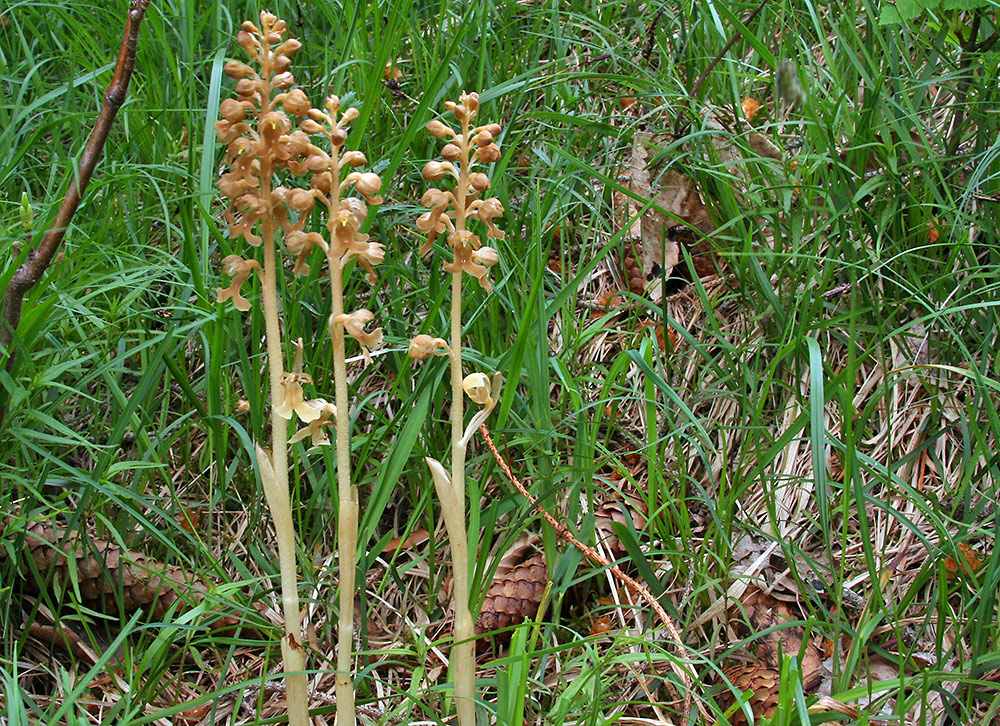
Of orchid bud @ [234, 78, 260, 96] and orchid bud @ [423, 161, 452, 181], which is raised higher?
orchid bud @ [234, 78, 260, 96]

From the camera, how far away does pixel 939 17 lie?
3305mm

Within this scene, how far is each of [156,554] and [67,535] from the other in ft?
1.10

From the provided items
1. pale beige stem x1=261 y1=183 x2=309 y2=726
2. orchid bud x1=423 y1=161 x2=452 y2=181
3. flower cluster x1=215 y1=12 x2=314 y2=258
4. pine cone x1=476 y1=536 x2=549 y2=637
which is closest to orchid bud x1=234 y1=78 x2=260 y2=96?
flower cluster x1=215 y1=12 x2=314 y2=258

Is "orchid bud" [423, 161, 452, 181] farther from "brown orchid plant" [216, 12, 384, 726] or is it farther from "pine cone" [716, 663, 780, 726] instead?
"pine cone" [716, 663, 780, 726]

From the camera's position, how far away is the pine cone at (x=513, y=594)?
8.16 ft

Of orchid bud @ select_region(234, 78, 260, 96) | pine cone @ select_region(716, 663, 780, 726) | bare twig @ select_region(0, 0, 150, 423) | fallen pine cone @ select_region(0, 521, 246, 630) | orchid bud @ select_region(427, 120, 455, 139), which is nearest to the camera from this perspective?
orchid bud @ select_region(234, 78, 260, 96)

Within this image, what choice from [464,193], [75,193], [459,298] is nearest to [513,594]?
[459,298]

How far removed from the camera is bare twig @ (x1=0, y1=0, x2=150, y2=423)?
210 cm

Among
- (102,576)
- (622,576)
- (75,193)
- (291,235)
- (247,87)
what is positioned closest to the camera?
(247,87)

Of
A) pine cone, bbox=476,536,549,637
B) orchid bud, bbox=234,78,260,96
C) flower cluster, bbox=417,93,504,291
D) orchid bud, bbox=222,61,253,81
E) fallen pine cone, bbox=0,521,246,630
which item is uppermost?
orchid bud, bbox=222,61,253,81

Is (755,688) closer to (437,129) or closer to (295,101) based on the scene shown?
(437,129)

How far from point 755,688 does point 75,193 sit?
2.05m

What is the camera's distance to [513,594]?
251 cm

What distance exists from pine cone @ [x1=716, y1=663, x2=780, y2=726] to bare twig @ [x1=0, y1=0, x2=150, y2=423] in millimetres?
1937
